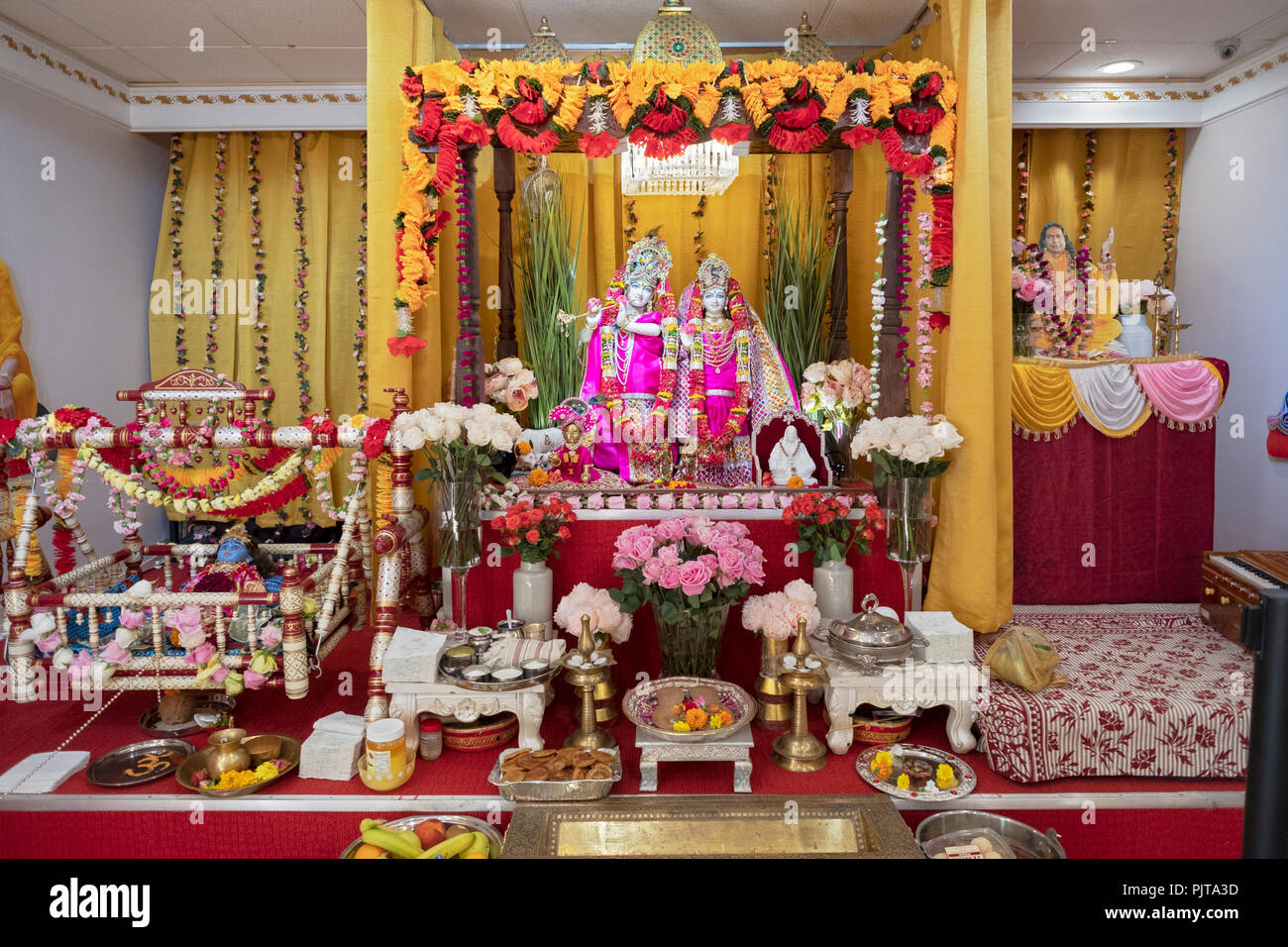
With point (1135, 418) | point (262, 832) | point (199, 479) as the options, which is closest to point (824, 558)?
point (1135, 418)

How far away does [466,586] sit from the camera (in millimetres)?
3930

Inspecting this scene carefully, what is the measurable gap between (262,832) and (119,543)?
156 inches

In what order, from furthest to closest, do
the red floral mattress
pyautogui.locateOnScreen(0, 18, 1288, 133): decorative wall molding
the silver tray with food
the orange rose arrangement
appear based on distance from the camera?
pyautogui.locateOnScreen(0, 18, 1288, 133): decorative wall molding → the orange rose arrangement → the red floral mattress → the silver tray with food

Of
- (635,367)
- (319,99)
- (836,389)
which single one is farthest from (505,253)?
(836,389)

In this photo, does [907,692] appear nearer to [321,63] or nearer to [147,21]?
[321,63]

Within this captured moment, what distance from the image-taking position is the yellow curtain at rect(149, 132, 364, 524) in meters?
6.27

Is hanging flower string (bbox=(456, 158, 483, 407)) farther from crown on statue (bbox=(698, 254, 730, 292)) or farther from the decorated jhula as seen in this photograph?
crown on statue (bbox=(698, 254, 730, 292))

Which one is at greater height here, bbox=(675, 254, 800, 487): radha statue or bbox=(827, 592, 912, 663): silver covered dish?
bbox=(675, 254, 800, 487): radha statue

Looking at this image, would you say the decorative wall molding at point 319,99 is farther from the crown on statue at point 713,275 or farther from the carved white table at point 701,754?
the carved white table at point 701,754

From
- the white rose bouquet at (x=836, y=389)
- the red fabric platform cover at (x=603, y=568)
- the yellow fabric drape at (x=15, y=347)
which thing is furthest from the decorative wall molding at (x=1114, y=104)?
the yellow fabric drape at (x=15, y=347)

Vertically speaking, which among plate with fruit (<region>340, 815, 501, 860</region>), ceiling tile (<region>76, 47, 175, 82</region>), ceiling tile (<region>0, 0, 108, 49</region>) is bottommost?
plate with fruit (<region>340, 815, 501, 860</region>)

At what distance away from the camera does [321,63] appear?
5.45m

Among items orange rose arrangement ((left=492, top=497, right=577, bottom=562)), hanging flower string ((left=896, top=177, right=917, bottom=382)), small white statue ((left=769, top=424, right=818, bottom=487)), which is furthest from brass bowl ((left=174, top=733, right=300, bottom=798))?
hanging flower string ((left=896, top=177, right=917, bottom=382))

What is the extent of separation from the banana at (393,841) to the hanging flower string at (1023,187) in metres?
5.62
